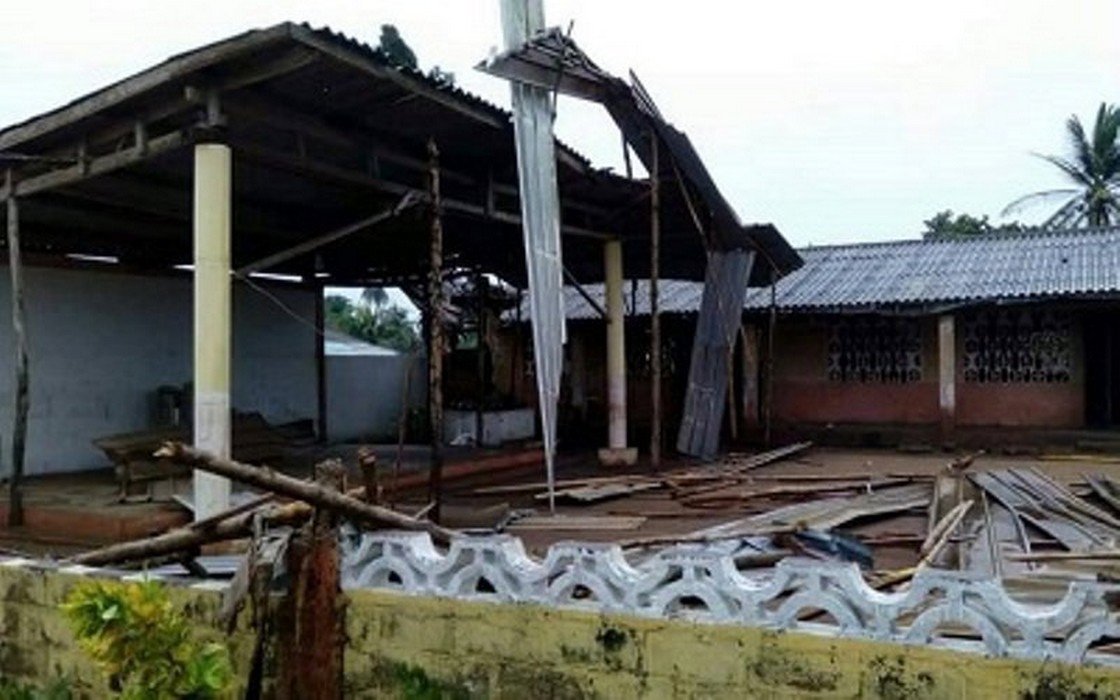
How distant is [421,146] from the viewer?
1017 centimetres

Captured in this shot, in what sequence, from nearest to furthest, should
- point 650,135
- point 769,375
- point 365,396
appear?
point 650,135 → point 769,375 → point 365,396

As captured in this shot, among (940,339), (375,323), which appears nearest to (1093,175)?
(940,339)

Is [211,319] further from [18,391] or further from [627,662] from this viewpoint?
[627,662]

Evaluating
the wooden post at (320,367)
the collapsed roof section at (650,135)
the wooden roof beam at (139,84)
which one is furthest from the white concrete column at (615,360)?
the wooden roof beam at (139,84)

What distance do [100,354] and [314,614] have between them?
8545mm

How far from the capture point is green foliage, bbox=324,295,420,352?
113ft

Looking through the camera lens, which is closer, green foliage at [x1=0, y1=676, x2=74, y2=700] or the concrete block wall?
green foliage at [x1=0, y1=676, x2=74, y2=700]

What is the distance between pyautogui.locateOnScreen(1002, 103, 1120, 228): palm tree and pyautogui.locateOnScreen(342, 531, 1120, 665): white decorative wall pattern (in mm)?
27890

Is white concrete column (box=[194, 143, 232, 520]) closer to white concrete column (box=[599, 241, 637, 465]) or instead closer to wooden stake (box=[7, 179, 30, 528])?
wooden stake (box=[7, 179, 30, 528])

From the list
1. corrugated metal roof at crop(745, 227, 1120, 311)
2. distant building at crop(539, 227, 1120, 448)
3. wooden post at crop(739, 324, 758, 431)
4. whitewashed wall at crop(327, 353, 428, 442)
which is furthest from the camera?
wooden post at crop(739, 324, 758, 431)

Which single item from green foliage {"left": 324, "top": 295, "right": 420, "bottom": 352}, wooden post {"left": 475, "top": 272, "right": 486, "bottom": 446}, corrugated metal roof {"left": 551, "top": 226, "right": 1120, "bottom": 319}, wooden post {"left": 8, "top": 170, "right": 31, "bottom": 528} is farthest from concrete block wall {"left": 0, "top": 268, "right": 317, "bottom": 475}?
green foliage {"left": 324, "top": 295, "right": 420, "bottom": 352}

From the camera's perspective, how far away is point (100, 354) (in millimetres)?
12305

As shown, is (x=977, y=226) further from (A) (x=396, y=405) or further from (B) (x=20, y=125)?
(B) (x=20, y=125)

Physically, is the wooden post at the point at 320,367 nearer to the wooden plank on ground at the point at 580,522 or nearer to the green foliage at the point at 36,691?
the wooden plank on ground at the point at 580,522
